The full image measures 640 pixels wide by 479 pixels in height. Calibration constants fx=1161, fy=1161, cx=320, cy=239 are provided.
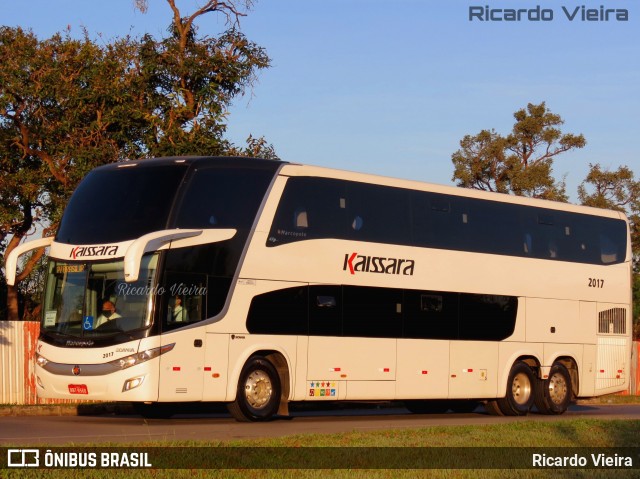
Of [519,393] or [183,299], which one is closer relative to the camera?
[183,299]

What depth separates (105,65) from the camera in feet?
99.8

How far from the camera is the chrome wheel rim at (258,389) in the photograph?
19859mm

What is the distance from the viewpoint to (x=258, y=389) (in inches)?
786

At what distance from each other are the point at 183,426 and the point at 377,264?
5.09 m

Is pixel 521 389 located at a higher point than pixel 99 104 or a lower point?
lower

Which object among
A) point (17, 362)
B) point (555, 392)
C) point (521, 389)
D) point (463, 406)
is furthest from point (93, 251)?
point (555, 392)

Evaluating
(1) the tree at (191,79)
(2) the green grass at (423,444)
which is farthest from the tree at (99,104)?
(2) the green grass at (423,444)

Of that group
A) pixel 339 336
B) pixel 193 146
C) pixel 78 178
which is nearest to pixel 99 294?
pixel 339 336

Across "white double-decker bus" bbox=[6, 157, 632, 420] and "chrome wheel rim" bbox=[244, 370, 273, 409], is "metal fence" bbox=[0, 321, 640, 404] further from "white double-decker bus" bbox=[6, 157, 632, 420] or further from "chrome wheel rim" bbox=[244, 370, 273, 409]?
"chrome wheel rim" bbox=[244, 370, 273, 409]

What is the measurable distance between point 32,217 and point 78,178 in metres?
3.43

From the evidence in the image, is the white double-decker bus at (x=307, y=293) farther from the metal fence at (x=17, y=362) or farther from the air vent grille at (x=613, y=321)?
the metal fence at (x=17, y=362)

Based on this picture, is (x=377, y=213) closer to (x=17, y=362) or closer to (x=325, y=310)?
(x=325, y=310)

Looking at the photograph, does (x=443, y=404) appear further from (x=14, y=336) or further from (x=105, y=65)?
(x=105, y=65)

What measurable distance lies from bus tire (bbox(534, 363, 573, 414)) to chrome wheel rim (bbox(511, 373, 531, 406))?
308 mm
